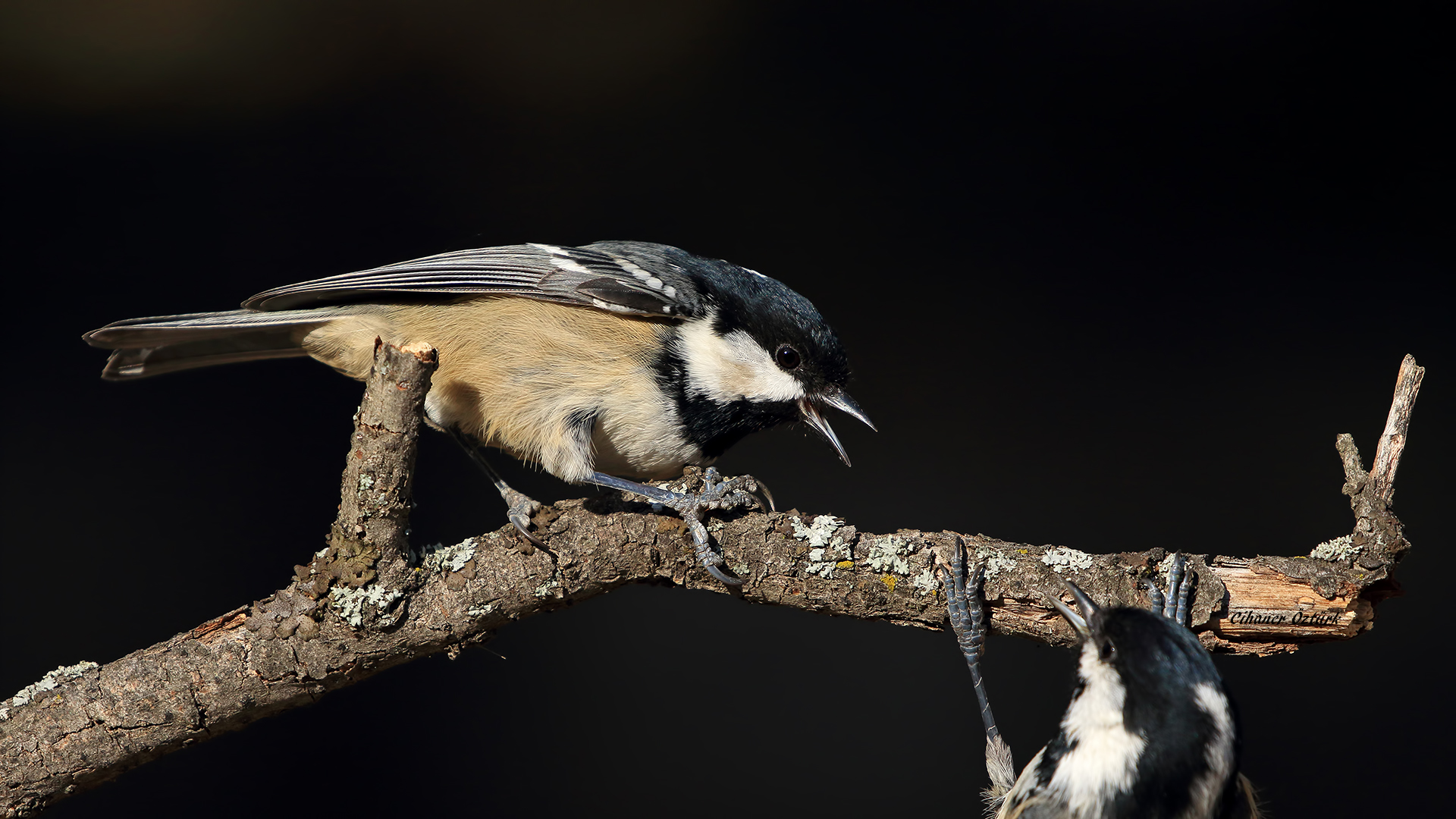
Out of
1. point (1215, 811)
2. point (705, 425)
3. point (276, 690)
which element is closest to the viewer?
point (1215, 811)

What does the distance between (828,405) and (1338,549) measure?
694 mm

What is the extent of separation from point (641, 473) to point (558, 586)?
28 centimetres

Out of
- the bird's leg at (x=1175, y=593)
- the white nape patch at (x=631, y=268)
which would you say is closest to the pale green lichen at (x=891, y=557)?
the bird's leg at (x=1175, y=593)

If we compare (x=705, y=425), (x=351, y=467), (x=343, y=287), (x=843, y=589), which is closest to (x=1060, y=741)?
(x=843, y=589)

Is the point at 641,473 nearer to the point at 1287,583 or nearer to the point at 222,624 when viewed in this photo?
the point at 222,624

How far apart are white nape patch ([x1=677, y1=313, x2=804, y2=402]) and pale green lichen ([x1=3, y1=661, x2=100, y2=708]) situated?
895 millimetres

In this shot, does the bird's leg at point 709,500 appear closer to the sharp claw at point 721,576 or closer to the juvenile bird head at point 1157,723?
the sharp claw at point 721,576

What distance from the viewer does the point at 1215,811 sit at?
3.44 ft

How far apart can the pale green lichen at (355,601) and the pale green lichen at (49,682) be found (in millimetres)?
355

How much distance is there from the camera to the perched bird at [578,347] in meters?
1.34

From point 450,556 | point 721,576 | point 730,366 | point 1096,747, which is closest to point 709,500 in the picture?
point 721,576

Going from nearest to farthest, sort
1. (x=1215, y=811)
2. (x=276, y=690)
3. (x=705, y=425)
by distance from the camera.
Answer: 1. (x=1215, y=811)
2. (x=276, y=690)
3. (x=705, y=425)

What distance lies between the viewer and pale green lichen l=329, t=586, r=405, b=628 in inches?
43.9

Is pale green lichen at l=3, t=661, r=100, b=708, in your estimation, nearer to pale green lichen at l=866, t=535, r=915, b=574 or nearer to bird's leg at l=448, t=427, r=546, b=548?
bird's leg at l=448, t=427, r=546, b=548
